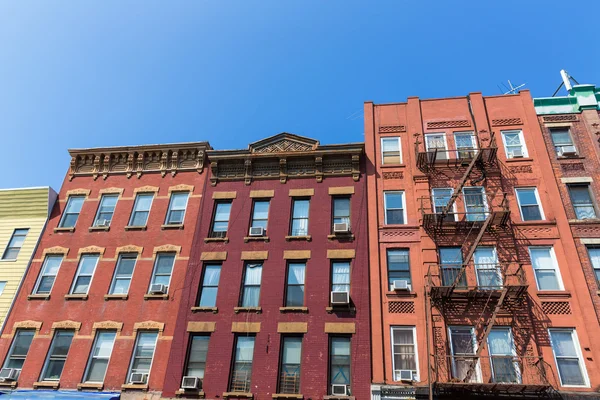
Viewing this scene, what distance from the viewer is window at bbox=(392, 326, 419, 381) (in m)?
16.0

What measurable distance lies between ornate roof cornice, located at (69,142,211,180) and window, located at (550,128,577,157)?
54.2 ft

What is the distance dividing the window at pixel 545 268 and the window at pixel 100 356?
17.1m

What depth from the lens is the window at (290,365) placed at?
16.4 m

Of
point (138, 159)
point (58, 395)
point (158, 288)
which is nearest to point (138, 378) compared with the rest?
point (58, 395)

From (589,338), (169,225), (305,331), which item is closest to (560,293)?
(589,338)

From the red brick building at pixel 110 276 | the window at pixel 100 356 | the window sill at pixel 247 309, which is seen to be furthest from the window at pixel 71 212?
the window sill at pixel 247 309

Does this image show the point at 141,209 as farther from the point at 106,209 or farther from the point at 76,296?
the point at 76,296

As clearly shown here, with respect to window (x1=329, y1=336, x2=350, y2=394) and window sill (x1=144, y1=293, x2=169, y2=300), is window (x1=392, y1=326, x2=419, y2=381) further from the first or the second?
window sill (x1=144, y1=293, x2=169, y2=300)

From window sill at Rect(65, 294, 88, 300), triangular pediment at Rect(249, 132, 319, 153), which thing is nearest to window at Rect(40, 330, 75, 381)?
window sill at Rect(65, 294, 88, 300)

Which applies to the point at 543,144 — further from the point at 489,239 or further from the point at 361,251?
the point at 361,251

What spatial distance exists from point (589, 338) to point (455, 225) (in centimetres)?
600

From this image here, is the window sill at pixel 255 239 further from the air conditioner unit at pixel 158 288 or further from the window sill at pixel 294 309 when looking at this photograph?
the air conditioner unit at pixel 158 288

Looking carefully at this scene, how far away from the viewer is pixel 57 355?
18.5 metres

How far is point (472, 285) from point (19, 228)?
21506 millimetres
